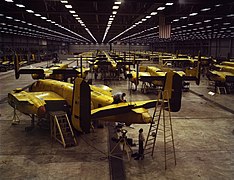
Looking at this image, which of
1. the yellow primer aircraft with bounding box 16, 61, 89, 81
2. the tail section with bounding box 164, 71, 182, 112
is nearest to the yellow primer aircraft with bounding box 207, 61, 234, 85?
the yellow primer aircraft with bounding box 16, 61, 89, 81

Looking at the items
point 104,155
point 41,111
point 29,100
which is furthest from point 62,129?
point 104,155

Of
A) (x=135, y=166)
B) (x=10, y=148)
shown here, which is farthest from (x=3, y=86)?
(x=135, y=166)

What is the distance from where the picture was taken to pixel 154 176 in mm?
10633

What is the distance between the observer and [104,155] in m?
12.8

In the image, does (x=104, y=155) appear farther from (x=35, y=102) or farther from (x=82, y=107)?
(x=35, y=102)

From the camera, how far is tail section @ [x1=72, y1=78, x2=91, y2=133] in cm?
1046

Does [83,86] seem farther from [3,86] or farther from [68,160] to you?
[3,86]

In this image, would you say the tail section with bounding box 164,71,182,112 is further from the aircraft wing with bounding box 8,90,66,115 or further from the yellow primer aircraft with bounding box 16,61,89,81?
the yellow primer aircraft with bounding box 16,61,89,81

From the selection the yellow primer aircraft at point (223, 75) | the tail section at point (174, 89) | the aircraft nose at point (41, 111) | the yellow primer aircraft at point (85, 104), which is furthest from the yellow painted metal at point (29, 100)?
the yellow primer aircraft at point (223, 75)

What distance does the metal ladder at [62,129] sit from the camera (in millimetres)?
14052

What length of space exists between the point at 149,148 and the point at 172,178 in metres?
3.12

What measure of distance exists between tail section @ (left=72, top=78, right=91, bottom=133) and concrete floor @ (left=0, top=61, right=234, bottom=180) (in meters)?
2.32

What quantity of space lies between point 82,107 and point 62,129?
4765 mm

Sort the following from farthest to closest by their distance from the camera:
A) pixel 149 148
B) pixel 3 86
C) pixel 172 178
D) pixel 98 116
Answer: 1. pixel 3 86
2. pixel 149 148
3. pixel 98 116
4. pixel 172 178
